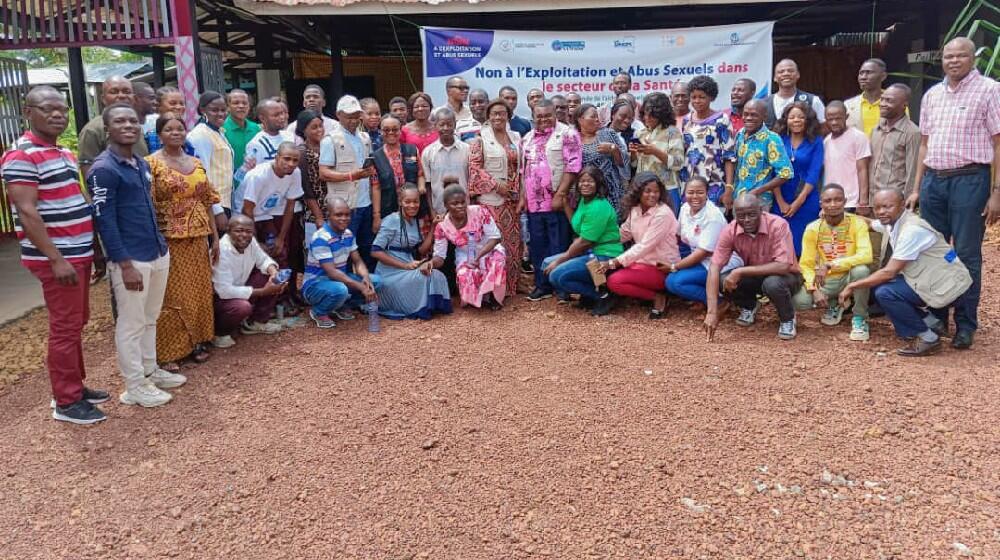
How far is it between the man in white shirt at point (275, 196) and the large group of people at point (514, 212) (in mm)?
16

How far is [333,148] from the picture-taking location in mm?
5434

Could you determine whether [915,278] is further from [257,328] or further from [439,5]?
[439,5]

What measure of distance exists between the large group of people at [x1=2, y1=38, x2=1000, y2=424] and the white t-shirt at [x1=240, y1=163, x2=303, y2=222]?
2 centimetres

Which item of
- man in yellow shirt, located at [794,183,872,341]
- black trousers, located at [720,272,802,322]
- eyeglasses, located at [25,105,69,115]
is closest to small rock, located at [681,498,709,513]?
black trousers, located at [720,272,802,322]

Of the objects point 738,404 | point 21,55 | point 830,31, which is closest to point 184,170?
point 738,404

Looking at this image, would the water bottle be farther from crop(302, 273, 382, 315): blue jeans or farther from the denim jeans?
the denim jeans

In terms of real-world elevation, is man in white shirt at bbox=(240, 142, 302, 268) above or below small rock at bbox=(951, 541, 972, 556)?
above

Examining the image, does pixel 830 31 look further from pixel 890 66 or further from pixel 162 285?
pixel 162 285

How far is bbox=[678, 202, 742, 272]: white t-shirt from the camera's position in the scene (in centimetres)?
506

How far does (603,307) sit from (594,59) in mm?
3629

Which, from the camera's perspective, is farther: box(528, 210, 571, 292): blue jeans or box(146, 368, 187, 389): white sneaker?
box(528, 210, 571, 292): blue jeans

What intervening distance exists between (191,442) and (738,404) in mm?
2727

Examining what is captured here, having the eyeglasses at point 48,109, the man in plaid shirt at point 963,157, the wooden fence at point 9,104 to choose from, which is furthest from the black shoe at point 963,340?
the wooden fence at point 9,104

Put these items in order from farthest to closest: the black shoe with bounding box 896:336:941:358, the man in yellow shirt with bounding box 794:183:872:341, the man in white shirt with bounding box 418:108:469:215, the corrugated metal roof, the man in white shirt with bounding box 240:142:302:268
→ the corrugated metal roof
the man in white shirt with bounding box 418:108:469:215
the man in white shirt with bounding box 240:142:302:268
the man in yellow shirt with bounding box 794:183:872:341
the black shoe with bounding box 896:336:941:358
